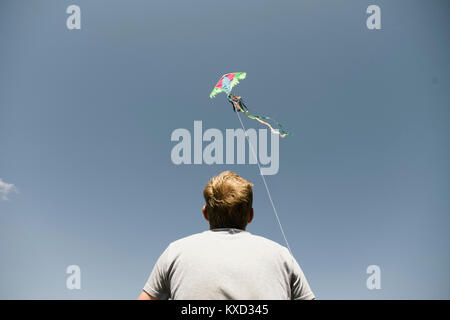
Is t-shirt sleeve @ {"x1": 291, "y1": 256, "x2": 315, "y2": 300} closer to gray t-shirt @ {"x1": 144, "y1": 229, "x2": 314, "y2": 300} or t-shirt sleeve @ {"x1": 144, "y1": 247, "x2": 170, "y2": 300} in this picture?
gray t-shirt @ {"x1": 144, "y1": 229, "x2": 314, "y2": 300}

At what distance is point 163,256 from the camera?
1.27 m

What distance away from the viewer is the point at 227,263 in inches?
45.4

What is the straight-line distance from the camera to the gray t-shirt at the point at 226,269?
3.73 feet

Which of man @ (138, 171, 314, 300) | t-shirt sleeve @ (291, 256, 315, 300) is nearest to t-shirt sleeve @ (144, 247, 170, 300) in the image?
man @ (138, 171, 314, 300)

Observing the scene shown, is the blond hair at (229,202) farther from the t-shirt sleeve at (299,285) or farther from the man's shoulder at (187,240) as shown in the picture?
the t-shirt sleeve at (299,285)

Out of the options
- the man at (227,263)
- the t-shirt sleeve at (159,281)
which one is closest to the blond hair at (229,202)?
the man at (227,263)

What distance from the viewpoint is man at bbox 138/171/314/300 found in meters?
1.14

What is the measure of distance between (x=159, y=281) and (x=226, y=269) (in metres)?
0.39

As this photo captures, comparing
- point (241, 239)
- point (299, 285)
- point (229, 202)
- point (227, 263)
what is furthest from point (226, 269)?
point (299, 285)
